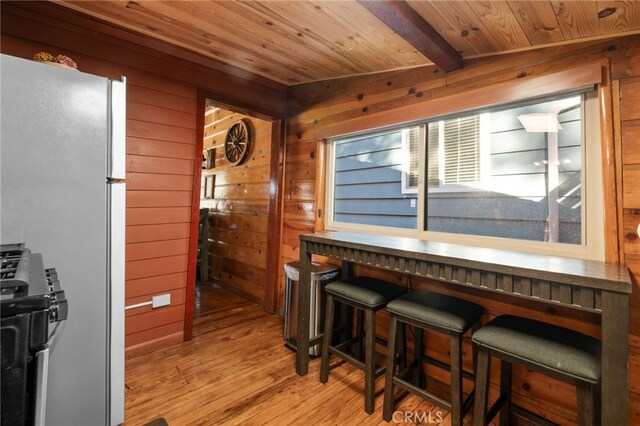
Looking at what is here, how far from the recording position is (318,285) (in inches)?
90.9

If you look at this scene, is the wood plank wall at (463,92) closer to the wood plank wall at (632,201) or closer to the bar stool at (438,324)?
the wood plank wall at (632,201)

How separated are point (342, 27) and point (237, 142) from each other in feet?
7.99

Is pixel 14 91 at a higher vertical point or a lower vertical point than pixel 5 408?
higher

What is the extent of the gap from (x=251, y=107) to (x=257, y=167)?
2.99 ft

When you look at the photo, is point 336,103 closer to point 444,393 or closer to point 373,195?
point 373,195

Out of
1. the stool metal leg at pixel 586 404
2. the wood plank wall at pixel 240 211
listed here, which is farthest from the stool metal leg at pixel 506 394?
the wood plank wall at pixel 240 211

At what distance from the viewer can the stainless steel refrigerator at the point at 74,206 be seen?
1156mm

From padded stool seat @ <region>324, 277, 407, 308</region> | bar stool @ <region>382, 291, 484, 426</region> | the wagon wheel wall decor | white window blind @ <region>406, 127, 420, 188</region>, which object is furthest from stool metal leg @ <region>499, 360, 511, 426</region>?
the wagon wheel wall decor

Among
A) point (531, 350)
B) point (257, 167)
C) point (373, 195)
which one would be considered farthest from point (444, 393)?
point (257, 167)

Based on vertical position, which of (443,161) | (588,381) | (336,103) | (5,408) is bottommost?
(588,381)

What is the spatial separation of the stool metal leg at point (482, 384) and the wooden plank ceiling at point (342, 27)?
1.54 meters

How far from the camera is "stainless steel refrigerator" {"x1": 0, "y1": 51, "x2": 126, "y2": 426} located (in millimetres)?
1156

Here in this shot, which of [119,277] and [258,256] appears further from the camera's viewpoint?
[258,256]

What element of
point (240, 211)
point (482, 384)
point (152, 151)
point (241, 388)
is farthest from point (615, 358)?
point (240, 211)
